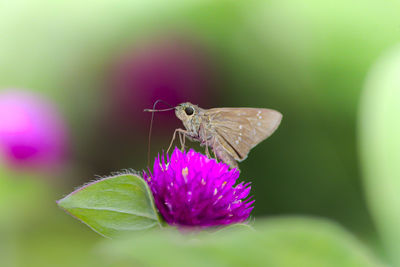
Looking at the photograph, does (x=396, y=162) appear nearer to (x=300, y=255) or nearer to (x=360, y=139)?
(x=360, y=139)

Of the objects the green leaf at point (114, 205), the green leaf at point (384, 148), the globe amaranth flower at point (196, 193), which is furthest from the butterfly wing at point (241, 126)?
the green leaf at point (384, 148)

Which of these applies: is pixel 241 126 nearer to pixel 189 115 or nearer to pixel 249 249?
pixel 189 115

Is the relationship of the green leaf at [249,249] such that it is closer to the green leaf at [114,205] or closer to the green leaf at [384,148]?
the green leaf at [114,205]

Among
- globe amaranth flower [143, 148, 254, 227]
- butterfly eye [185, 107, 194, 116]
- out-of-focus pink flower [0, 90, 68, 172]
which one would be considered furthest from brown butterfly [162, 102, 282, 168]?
out-of-focus pink flower [0, 90, 68, 172]

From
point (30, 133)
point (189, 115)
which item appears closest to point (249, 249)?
point (189, 115)

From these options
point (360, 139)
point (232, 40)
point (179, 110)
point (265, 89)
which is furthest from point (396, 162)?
point (179, 110)
